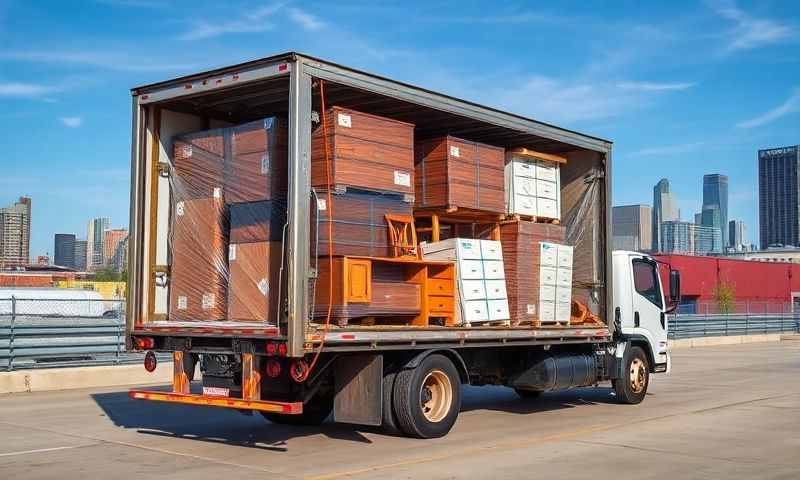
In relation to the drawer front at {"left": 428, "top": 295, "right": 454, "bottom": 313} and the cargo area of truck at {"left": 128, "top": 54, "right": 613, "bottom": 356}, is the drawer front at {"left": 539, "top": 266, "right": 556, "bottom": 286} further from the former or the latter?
the drawer front at {"left": 428, "top": 295, "right": 454, "bottom": 313}

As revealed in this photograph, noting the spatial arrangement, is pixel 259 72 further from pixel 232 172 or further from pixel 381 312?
pixel 381 312

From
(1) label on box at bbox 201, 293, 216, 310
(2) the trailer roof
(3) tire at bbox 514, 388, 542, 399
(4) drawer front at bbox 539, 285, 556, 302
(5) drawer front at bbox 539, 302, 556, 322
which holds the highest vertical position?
(2) the trailer roof

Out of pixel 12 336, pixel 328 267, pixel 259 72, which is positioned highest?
pixel 259 72

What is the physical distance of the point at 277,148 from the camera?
9805mm

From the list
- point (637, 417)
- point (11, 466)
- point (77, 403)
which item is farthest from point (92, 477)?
point (637, 417)

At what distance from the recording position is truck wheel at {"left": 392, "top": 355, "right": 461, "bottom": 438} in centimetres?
1021

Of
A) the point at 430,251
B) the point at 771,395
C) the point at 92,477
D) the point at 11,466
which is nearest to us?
the point at 92,477

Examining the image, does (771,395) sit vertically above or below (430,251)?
below

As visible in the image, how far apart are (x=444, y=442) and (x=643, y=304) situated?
580 cm

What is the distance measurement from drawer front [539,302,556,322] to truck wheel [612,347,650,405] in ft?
6.86

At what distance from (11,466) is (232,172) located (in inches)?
146

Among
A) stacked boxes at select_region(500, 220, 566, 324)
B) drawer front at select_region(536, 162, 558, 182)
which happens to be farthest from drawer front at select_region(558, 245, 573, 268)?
drawer front at select_region(536, 162, 558, 182)

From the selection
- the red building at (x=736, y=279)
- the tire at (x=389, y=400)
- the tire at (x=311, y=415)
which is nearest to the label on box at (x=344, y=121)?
the tire at (x=389, y=400)

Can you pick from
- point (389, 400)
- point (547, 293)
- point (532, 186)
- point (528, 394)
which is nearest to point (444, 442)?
point (389, 400)
